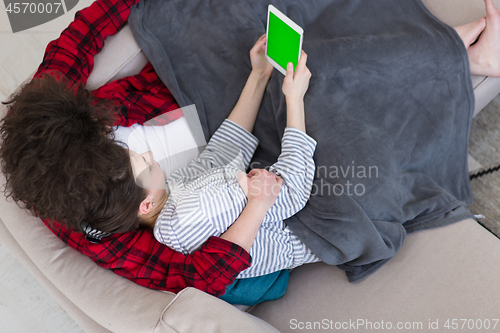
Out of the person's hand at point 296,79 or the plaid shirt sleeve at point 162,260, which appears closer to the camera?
the plaid shirt sleeve at point 162,260

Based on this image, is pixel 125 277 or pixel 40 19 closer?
pixel 125 277

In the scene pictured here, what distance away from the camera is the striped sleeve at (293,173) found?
911 millimetres

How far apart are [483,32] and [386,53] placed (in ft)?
0.93

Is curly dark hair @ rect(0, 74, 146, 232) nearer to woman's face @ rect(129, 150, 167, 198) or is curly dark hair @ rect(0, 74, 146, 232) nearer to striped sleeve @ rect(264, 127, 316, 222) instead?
woman's face @ rect(129, 150, 167, 198)

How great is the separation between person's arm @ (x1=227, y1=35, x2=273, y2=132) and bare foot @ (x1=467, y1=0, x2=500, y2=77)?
1.90ft

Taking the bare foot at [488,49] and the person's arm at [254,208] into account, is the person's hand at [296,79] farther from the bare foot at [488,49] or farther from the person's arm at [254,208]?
the bare foot at [488,49]

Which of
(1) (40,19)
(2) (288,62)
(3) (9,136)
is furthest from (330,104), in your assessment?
(1) (40,19)

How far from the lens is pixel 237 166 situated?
1.02m

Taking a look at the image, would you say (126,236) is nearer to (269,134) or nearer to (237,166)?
(237,166)

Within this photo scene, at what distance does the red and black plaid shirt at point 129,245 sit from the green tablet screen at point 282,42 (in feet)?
1.30

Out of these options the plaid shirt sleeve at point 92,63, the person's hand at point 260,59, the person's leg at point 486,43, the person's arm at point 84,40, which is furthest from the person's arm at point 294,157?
the person's arm at point 84,40

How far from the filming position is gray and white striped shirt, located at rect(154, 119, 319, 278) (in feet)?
2.73

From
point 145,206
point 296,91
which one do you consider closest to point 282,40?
point 296,91

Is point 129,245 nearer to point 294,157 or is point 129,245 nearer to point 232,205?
point 232,205
